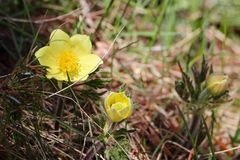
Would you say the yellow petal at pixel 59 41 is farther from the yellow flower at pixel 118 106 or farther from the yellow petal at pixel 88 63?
the yellow flower at pixel 118 106

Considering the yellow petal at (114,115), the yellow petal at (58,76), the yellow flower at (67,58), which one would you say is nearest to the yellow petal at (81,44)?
the yellow flower at (67,58)

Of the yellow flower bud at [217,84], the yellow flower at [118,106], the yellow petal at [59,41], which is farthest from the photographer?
the yellow flower bud at [217,84]

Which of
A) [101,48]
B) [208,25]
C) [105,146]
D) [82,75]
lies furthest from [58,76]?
[208,25]

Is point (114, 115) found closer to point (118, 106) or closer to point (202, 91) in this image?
point (118, 106)

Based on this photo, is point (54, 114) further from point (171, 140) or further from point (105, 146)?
point (171, 140)

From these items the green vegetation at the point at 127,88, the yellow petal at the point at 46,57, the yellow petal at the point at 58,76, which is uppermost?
the yellow petal at the point at 46,57

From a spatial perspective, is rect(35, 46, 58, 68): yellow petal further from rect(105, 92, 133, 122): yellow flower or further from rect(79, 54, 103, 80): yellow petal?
rect(105, 92, 133, 122): yellow flower

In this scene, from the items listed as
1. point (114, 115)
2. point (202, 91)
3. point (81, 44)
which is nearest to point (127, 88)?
point (202, 91)
